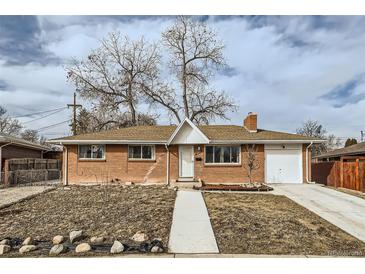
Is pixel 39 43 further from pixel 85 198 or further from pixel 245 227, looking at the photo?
Result: pixel 245 227

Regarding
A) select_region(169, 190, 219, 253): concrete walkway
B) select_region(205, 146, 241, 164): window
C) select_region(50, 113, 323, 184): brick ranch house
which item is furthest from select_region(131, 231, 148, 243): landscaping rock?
select_region(205, 146, 241, 164): window

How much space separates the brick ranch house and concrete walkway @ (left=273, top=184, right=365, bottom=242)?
101 inches

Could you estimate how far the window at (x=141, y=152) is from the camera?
16.8m

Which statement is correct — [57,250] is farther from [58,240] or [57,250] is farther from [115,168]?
[115,168]

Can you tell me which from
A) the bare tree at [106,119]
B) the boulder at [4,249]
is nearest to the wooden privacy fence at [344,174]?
the boulder at [4,249]

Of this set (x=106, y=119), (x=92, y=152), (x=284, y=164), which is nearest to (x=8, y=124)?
(x=106, y=119)

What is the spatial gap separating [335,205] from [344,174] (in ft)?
20.1

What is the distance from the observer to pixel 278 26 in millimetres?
10445

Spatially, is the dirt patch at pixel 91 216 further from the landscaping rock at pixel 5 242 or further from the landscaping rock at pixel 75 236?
the landscaping rock at pixel 5 242

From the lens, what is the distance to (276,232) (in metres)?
6.97

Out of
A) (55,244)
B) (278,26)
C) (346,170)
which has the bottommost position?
(55,244)

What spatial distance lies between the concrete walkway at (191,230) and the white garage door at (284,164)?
777cm

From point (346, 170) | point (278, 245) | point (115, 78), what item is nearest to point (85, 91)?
point (115, 78)

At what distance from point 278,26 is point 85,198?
1055 cm
